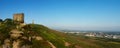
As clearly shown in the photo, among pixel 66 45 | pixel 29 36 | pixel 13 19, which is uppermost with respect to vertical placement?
pixel 13 19

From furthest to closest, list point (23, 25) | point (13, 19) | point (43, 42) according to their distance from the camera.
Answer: point (13, 19) → point (23, 25) → point (43, 42)

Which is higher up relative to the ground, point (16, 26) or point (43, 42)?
point (16, 26)

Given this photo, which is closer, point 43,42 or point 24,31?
point 43,42

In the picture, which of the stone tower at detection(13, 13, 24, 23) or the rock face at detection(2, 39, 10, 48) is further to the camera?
the stone tower at detection(13, 13, 24, 23)

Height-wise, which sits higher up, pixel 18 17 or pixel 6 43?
pixel 18 17

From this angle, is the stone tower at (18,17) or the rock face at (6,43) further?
the stone tower at (18,17)

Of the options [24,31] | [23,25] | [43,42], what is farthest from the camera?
[23,25]

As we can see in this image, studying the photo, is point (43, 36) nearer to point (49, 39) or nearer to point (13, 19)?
point (49, 39)

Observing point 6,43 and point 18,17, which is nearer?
point 6,43

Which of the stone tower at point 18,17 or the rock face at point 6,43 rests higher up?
the stone tower at point 18,17

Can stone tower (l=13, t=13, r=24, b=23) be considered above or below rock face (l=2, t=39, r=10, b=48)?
above

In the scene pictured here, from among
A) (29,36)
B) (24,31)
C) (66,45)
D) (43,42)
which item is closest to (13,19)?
(24,31)
